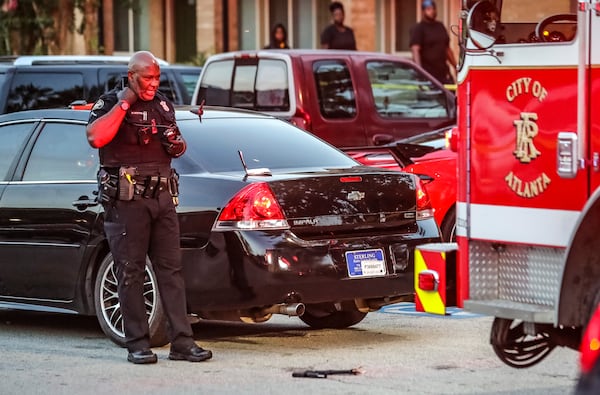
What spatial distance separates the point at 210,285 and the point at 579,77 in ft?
11.4

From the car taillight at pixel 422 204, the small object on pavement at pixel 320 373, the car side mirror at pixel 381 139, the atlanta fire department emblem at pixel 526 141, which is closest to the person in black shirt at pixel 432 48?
the car side mirror at pixel 381 139

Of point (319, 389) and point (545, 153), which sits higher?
point (545, 153)

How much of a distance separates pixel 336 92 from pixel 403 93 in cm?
87

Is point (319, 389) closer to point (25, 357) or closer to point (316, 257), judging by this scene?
point (316, 257)

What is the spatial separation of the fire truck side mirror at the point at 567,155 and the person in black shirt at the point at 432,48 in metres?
15.2

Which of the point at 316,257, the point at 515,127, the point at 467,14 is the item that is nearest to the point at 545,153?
the point at 515,127

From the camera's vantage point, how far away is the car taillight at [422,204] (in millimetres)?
10633

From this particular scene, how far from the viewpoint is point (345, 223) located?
10.2 m

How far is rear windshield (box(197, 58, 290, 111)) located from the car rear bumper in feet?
22.8

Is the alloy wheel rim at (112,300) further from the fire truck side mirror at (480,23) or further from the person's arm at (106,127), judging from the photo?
the fire truck side mirror at (480,23)

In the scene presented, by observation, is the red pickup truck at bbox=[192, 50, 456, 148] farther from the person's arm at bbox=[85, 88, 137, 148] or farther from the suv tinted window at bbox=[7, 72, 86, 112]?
the person's arm at bbox=[85, 88, 137, 148]

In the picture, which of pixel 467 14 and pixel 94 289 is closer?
pixel 467 14

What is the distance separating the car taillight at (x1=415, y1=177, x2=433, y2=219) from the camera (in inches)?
419

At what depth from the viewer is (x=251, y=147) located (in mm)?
11016
